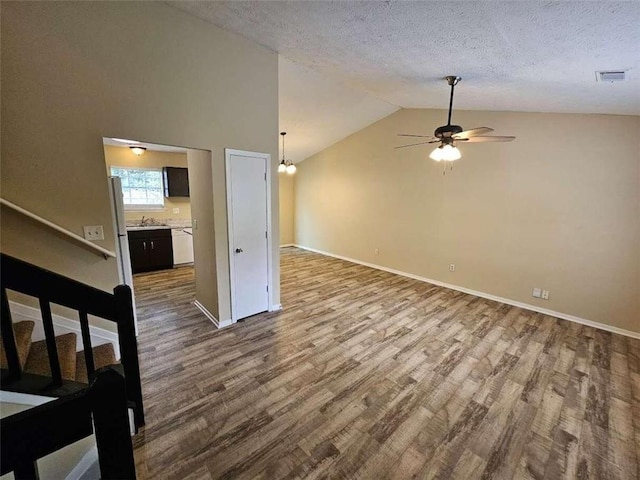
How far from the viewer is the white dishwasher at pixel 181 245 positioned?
5.95 meters

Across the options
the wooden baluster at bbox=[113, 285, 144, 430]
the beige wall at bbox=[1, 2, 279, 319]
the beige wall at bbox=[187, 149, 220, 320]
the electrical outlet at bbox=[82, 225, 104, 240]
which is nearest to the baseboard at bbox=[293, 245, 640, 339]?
the beige wall at bbox=[187, 149, 220, 320]

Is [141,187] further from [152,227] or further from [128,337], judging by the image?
[128,337]

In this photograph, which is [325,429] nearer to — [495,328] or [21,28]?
[495,328]

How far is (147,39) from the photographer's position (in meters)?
2.57

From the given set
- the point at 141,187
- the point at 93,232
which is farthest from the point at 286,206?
the point at 93,232

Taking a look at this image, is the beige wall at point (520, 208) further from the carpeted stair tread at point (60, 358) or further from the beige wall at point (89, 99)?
the carpeted stair tread at point (60, 358)

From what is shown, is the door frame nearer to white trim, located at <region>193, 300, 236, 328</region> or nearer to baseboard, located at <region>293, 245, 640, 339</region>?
white trim, located at <region>193, 300, 236, 328</region>

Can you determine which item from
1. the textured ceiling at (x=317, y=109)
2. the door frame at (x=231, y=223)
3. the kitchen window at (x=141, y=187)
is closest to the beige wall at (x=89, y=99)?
the door frame at (x=231, y=223)

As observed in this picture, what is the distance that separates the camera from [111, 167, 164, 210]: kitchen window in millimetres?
5805

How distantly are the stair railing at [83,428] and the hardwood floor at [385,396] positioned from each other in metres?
1.31

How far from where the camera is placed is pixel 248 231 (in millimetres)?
3637

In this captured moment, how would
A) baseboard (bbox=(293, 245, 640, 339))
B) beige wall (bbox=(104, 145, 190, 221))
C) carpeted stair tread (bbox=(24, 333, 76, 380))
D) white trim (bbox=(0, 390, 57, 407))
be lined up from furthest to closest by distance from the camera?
beige wall (bbox=(104, 145, 190, 221)) → baseboard (bbox=(293, 245, 640, 339)) → carpeted stair tread (bbox=(24, 333, 76, 380)) → white trim (bbox=(0, 390, 57, 407))

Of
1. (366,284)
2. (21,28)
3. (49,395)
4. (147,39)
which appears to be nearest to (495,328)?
(366,284)

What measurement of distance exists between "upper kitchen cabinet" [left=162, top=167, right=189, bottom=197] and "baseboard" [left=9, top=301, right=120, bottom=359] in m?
4.18
